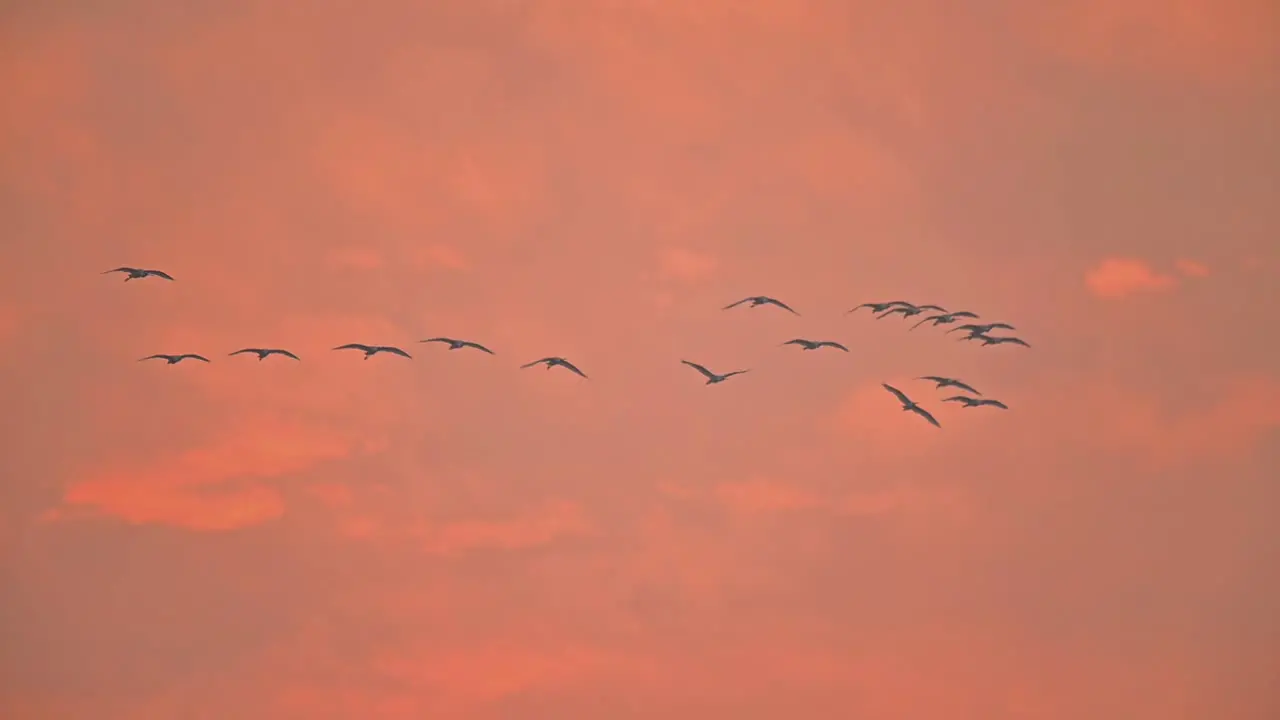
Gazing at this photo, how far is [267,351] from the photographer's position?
182 m

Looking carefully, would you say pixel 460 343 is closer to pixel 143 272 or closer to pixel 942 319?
pixel 143 272

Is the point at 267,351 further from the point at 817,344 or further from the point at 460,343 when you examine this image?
the point at 817,344

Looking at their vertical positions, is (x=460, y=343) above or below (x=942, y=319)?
below

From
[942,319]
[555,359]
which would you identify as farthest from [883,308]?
[555,359]

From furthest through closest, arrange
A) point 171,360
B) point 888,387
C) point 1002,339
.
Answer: point 1002,339 → point 171,360 → point 888,387

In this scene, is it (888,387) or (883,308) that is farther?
(883,308)

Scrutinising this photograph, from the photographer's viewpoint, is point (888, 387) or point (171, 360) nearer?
point (888, 387)

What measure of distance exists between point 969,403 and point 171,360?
74.1 meters

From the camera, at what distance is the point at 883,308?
626 feet

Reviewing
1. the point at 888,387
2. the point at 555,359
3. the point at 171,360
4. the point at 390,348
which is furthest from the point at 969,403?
the point at 171,360

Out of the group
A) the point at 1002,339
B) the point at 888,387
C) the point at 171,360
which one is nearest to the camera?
the point at 888,387

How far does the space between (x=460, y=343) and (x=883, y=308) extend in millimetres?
41305

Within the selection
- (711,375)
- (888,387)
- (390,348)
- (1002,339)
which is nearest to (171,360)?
(390,348)

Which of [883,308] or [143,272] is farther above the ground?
[883,308]
